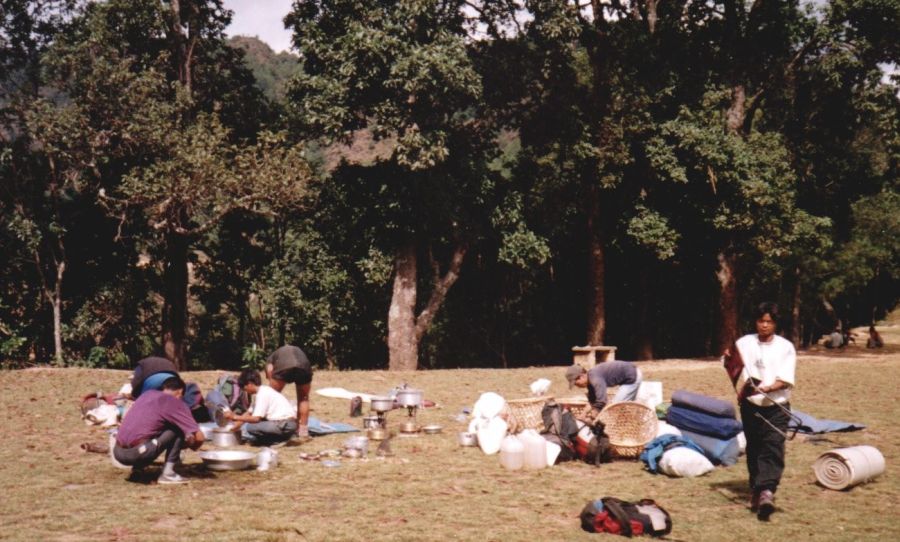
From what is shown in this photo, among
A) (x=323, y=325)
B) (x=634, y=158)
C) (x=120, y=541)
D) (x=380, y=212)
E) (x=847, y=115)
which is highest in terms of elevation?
(x=847, y=115)

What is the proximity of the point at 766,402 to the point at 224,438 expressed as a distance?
8.03m

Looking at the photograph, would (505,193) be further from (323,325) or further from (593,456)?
(593,456)

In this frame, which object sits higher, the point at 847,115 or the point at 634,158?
the point at 847,115

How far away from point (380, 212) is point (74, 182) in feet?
36.8

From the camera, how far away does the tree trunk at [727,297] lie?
32844 mm

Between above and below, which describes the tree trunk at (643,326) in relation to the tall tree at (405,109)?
below

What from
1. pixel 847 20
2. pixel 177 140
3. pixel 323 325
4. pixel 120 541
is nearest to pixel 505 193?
pixel 323 325

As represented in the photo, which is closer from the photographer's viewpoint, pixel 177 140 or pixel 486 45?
pixel 177 140

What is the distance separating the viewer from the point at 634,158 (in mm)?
30828

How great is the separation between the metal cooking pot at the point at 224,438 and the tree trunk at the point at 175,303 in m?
20.4

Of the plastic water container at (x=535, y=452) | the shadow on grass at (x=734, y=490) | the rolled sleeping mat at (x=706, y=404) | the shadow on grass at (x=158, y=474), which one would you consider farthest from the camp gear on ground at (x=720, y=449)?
the shadow on grass at (x=158, y=474)

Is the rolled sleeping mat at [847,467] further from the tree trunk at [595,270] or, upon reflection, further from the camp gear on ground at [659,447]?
the tree trunk at [595,270]

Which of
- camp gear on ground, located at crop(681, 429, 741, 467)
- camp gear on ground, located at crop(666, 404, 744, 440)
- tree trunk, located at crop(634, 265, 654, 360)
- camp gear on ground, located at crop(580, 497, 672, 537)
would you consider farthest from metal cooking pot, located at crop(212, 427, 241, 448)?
tree trunk, located at crop(634, 265, 654, 360)

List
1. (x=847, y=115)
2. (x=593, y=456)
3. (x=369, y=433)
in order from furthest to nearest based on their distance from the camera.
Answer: (x=847, y=115) < (x=369, y=433) < (x=593, y=456)
